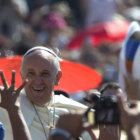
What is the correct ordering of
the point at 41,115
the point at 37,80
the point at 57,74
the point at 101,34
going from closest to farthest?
the point at 37,80, the point at 41,115, the point at 57,74, the point at 101,34

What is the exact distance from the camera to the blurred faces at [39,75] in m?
5.53

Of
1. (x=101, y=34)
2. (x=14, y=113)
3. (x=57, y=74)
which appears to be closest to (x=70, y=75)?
(x=57, y=74)

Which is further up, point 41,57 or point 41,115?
point 41,57

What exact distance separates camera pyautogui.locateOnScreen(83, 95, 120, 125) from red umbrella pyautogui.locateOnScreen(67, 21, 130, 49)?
942 centimetres

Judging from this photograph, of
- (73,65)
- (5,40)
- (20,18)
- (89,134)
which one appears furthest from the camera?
(20,18)

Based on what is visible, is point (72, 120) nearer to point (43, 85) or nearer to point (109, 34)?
point (43, 85)

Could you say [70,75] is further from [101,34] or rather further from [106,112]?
[101,34]

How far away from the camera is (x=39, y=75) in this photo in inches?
219

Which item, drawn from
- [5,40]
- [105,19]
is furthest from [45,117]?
[105,19]

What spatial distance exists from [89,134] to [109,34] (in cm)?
766

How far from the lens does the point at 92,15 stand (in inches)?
553

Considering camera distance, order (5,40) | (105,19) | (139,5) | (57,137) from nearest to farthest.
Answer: (57,137), (5,40), (105,19), (139,5)

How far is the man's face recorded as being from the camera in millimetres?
5527

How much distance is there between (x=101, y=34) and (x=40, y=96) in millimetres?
7625
